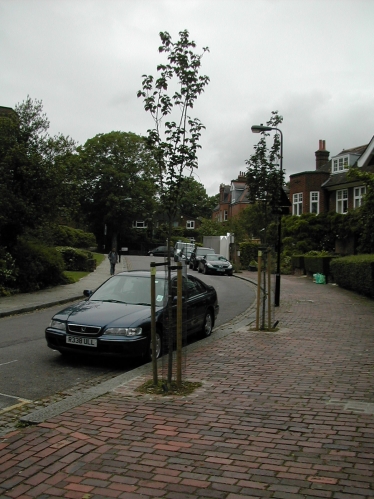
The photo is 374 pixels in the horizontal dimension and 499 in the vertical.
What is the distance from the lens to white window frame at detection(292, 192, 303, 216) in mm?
41312

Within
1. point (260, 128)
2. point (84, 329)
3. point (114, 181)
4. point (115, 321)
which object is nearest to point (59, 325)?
point (84, 329)

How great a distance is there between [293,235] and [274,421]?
34465mm

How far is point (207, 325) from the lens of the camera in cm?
1086

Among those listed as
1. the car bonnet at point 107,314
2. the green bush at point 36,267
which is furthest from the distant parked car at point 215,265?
the car bonnet at point 107,314

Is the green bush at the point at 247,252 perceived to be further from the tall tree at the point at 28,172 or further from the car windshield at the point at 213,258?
the tall tree at the point at 28,172

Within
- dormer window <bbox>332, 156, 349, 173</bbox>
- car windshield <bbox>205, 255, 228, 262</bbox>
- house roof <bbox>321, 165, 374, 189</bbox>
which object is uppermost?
dormer window <bbox>332, 156, 349, 173</bbox>

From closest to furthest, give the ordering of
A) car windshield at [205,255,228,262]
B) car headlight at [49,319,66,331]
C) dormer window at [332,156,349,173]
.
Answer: car headlight at [49,319,66,331]
car windshield at [205,255,228,262]
dormer window at [332,156,349,173]

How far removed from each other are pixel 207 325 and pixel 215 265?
23.6 meters

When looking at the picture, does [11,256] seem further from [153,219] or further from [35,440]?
[35,440]

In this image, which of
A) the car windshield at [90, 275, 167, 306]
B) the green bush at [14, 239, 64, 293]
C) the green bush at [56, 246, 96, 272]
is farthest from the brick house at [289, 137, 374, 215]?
the car windshield at [90, 275, 167, 306]

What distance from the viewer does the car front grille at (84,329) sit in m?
7.88

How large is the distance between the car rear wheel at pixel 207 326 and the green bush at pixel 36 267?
11.3 meters

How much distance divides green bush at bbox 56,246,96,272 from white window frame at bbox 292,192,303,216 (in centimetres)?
1760

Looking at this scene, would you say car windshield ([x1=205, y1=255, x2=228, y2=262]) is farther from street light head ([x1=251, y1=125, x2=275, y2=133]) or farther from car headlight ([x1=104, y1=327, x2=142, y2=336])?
car headlight ([x1=104, y1=327, x2=142, y2=336])
